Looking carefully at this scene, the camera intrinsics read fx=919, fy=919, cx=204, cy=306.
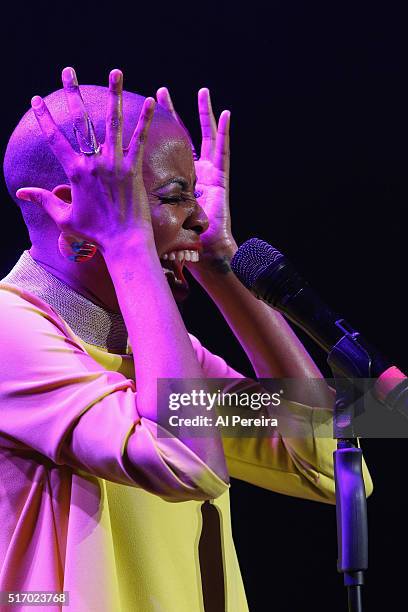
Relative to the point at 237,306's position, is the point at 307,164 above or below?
above

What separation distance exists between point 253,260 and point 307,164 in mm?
1226

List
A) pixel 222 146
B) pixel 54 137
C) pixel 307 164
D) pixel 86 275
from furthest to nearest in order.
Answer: pixel 307 164 → pixel 222 146 → pixel 86 275 → pixel 54 137

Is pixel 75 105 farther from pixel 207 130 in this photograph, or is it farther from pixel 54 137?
pixel 207 130

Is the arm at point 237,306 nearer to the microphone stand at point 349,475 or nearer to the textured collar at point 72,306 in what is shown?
the textured collar at point 72,306

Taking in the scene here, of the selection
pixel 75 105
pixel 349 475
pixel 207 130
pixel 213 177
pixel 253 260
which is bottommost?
pixel 349 475

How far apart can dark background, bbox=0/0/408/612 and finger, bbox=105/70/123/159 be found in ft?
3.74

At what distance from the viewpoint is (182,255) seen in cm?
161

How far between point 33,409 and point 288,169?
1.45 meters

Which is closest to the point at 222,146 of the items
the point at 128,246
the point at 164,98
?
the point at 164,98

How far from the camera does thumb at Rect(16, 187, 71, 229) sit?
143 centimetres

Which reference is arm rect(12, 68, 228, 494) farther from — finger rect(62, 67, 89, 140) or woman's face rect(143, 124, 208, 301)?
woman's face rect(143, 124, 208, 301)

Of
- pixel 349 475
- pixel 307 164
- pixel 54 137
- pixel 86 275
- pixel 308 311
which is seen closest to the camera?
pixel 349 475

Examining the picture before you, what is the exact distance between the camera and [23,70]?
2441 millimetres

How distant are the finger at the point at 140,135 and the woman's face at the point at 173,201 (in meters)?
0.13
